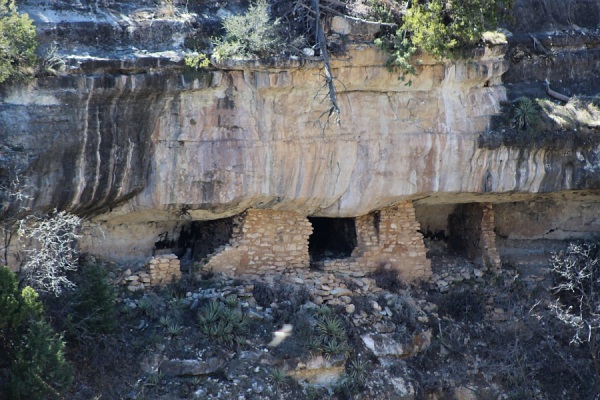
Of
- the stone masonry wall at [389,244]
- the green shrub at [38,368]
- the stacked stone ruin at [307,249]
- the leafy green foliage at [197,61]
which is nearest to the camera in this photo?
the green shrub at [38,368]

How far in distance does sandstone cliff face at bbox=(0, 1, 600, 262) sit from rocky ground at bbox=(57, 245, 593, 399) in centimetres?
140

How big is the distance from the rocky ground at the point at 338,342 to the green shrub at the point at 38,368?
2.04ft

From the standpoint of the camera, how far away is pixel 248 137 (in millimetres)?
16531

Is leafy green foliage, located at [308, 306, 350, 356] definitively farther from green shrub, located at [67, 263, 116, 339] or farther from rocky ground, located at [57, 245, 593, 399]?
green shrub, located at [67, 263, 116, 339]

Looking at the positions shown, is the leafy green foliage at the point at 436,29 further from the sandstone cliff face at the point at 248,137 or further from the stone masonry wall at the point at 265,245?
the stone masonry wall at the point at 265,245

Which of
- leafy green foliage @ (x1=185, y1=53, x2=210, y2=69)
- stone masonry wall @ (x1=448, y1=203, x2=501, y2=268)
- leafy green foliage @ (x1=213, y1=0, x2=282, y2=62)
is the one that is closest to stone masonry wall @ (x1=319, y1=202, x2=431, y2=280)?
stone masonry wall @ (x1=448, y1=203, x2=501, y2=268)

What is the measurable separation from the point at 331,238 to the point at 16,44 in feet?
24.2

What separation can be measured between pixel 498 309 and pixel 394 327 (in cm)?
238

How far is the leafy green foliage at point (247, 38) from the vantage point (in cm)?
1595

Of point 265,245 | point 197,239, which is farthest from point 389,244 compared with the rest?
point 197,239

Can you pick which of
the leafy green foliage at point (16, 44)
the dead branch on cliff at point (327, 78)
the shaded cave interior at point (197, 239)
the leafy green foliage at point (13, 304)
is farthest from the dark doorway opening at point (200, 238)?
the leafy green foliage at point (16, 44)

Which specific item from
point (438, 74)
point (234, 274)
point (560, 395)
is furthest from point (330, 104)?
point (560, 395)

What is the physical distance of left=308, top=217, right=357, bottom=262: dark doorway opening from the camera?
745 inches

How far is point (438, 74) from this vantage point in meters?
17.3
